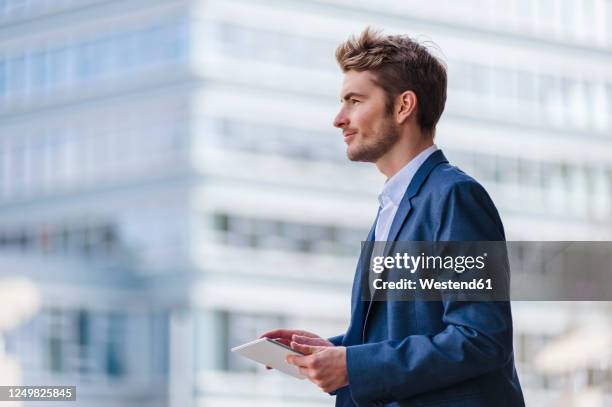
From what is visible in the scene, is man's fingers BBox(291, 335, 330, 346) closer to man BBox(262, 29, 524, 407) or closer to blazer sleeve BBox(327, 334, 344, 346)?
man BBox(262, 29, 524, 407)

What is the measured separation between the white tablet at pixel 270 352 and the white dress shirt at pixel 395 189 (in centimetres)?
19

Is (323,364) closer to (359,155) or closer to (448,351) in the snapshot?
(448,351)

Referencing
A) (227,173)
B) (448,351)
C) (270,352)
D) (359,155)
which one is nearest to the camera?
(448,351)

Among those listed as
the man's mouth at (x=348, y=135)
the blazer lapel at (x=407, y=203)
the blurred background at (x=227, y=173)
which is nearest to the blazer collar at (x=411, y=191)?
the blazer lapel at (x=407, y=203)

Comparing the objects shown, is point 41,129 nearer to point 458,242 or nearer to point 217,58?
point 217,58

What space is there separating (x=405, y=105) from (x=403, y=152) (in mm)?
59

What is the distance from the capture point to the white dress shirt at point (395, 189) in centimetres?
171

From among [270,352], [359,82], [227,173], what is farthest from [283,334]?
[227,173]

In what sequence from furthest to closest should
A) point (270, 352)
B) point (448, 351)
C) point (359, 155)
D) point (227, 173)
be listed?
point (227, 173) → point (359, 155) → point (270, 352) → point (448, 351)

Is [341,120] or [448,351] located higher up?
[341,120]

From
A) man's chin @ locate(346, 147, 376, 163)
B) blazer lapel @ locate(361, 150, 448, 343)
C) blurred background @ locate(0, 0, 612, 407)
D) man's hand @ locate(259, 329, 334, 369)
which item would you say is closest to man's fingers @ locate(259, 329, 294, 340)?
man's hand @ locate(259, 329, 334, 369)

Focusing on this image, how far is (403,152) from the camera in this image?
1740 millimetres

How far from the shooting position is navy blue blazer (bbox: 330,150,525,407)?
154 centimetres

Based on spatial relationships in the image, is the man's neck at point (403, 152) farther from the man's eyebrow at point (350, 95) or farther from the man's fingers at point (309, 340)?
the man's fingers at point (309, 340)
